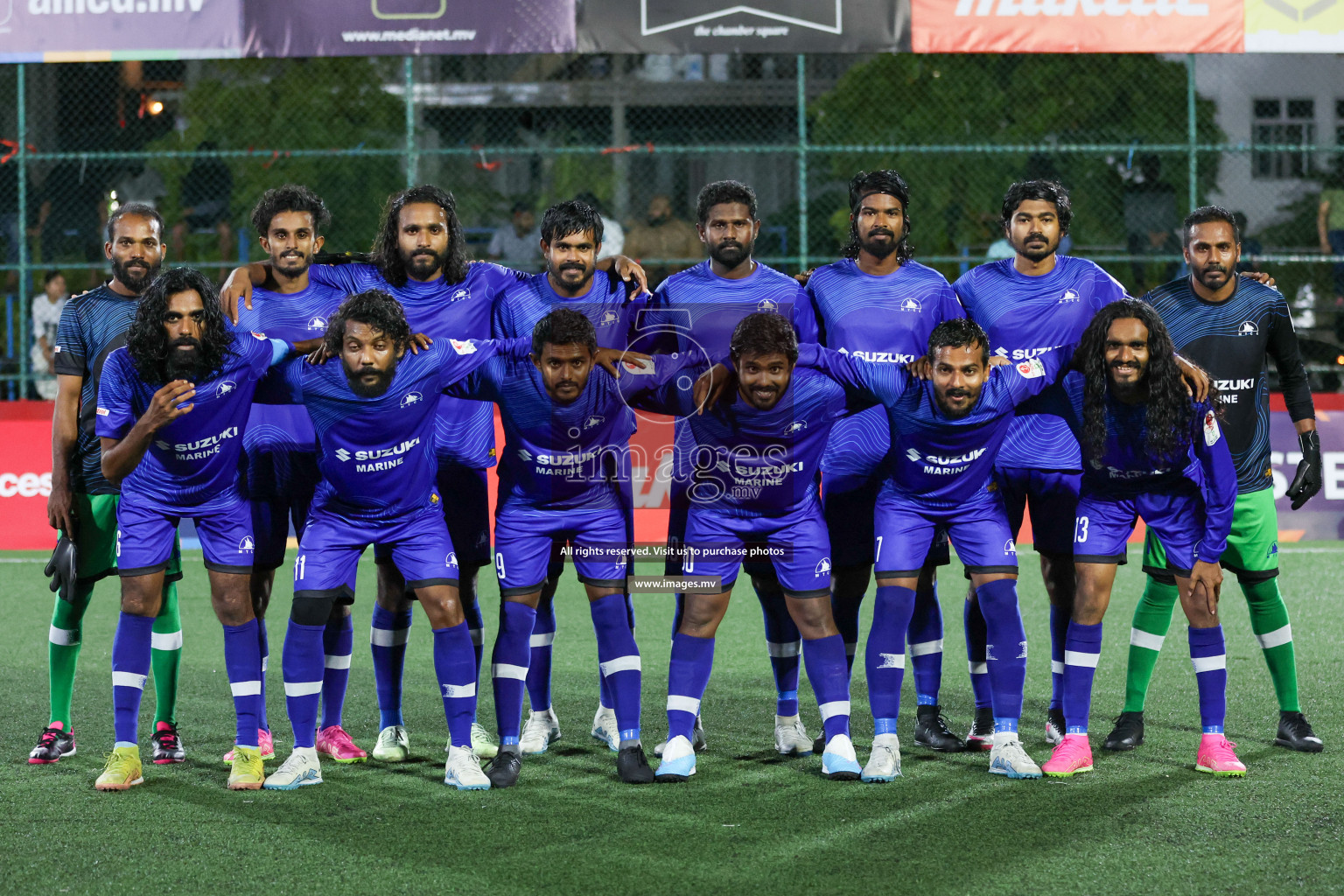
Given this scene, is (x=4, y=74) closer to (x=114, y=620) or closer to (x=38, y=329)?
(x=38, y=329)

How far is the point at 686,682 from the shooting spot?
516cm

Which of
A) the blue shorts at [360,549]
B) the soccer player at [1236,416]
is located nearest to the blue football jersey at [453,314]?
the blue shorts at [360,549]

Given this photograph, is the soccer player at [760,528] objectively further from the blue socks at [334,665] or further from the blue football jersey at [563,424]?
the blue socks at [334,665]

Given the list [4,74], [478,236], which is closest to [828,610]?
[478,236]

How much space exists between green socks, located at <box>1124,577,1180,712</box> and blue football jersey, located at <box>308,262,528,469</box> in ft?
8.62

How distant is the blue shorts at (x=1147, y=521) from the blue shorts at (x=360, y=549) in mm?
2276

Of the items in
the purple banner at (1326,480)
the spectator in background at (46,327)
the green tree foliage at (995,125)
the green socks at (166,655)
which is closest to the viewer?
the green socks at (166,655)

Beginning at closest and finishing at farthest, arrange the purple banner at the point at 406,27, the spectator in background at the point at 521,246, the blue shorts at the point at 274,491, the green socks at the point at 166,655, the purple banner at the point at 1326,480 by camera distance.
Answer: the blue shorts at the point at 274,491, the green socks at the point at 166,655, the purple banner at the point at 1326,480, the purple banner at the point at 406,27, the spectator in background at the point at 521,246

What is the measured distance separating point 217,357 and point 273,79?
15789mm

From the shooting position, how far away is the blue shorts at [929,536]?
5.18 meters

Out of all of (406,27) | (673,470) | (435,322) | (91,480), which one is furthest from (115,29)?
(673,470)

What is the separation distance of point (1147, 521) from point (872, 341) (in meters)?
1.20

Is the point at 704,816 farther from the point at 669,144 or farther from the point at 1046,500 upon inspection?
the point at 669,144

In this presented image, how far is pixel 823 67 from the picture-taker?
21.7m
